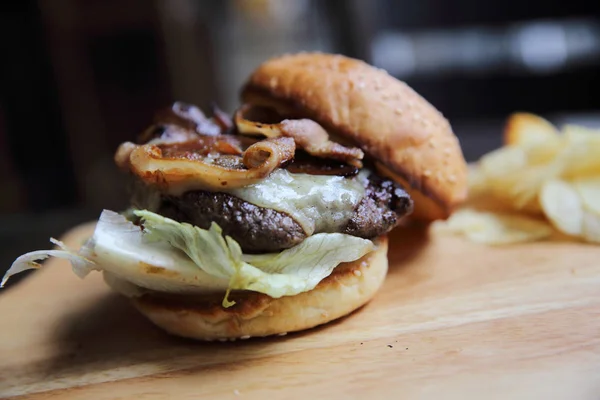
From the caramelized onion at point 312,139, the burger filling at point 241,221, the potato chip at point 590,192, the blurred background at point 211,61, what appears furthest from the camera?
the blurred background at point 211,61

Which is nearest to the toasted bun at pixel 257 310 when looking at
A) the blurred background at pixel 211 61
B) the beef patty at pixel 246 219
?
the beef patty at pixel 246 219

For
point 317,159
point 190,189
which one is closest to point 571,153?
point 317,159

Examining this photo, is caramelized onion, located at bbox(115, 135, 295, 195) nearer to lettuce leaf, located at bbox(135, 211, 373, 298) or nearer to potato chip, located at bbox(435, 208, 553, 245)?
lettuce leaf, located at bbox(135, 211, 373, 298)

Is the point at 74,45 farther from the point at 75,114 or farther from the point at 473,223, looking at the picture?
the point at 473,223

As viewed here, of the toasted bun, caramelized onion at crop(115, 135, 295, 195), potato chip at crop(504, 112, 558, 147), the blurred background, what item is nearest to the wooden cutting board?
the toasted bun

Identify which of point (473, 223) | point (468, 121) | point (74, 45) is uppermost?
point (74, 45)

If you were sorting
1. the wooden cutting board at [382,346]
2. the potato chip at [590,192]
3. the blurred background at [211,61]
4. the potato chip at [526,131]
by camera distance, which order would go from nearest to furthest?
the wooden cutting board at [382,346]
the potato chip at [590,192]
the potato chip at [526,131]
the blurred background at [211,61]

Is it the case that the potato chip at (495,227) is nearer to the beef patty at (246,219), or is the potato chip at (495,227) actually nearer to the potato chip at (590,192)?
the potato chip at (590,192)
